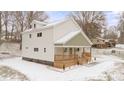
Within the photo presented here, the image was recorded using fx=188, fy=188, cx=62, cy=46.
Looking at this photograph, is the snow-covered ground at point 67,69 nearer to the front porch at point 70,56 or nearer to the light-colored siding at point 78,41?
the front porch at point 70,56

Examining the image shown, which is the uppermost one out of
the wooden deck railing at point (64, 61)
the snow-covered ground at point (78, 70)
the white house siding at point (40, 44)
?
the white house siding at point (40, 44)

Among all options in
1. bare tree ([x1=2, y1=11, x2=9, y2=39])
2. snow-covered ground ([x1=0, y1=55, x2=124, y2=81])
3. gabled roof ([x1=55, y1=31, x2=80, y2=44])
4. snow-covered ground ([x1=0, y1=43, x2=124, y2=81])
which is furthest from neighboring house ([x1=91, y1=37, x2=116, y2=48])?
bare tree ([x1=2, y1=11, x2=9, y2=39])

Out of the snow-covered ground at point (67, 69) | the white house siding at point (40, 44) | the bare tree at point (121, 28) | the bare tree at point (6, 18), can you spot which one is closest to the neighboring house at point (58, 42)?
the white house siding at point (40, 44)

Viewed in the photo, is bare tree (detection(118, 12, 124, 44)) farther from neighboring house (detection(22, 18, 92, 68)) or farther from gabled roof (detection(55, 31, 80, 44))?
gabled roof (detection(55, 31, 80, 44))

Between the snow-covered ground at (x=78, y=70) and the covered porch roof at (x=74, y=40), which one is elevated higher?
the covered porch roof at (x=74, y=40)

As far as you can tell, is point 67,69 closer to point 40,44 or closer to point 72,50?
point 72,50

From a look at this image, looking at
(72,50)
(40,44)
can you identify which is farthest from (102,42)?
(40,44)

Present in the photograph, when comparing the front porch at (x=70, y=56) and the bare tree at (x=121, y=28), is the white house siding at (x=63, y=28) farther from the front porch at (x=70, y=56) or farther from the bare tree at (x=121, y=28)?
the bare tree at (x=121, y=28)
